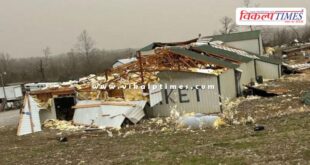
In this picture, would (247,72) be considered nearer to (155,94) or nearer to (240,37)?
(155,94)

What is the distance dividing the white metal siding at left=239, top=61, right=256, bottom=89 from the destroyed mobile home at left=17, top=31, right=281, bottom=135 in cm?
461

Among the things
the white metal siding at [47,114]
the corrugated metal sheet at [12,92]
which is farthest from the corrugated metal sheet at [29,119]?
the corrugated metal sheet at [12,92]

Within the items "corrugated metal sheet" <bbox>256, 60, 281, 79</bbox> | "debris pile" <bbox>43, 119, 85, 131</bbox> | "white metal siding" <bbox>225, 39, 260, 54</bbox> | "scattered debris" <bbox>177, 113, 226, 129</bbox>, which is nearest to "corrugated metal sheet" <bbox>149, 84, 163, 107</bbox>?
"debris pile" <bbox>43, 119, 85, 131</bbox>

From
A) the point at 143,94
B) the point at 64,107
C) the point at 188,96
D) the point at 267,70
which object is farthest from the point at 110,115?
the point at 267,70

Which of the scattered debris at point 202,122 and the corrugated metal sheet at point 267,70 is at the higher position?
the corrugated metal sheet at point 267,70

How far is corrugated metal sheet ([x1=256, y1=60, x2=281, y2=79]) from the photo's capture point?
140 ft

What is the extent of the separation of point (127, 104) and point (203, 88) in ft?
15.1

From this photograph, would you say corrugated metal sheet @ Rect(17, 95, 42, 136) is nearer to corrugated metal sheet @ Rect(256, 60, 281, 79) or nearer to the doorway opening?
the doorway opening

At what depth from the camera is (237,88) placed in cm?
3259

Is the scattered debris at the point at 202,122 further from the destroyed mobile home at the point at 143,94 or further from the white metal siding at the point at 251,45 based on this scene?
the white metal siding at the point at 251,45

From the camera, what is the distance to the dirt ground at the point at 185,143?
47.9 feet

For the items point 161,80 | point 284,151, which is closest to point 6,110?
point 161,80

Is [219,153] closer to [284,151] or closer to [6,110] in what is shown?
[284,151]

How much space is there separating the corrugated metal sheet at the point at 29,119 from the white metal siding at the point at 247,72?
1525 cm
